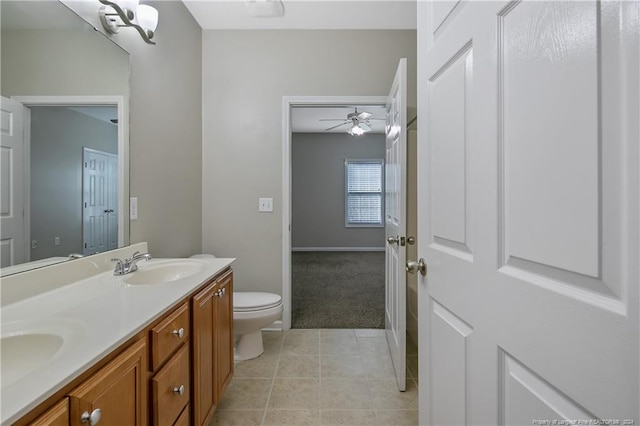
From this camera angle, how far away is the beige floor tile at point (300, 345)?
2.20m

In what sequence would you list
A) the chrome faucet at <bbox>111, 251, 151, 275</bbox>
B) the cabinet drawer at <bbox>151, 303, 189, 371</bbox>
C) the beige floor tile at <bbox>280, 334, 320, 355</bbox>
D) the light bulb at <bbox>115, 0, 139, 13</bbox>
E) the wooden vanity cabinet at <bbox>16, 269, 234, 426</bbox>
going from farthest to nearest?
the beige floor tile at <bbox>280, 334, 320, 355</bbox>, the light bulb at <bbox>115, 0, 139, 13</bbox>, the chrome faucet at <bbox>111, 251, 151, 275</bbox>, the cabinet drawer at <bbox>151, 303, 189, 371</bbox>, the wooden vanity cabinet at <bbox>16, 269, 234, 426</bbox>

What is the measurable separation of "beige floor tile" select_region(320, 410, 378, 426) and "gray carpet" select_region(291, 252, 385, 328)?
107 centimetres

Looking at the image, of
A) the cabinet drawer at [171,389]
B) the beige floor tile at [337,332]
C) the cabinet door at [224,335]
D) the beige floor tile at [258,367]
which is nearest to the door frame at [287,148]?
the beige floor tile at [337,332]

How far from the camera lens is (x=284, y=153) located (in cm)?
252

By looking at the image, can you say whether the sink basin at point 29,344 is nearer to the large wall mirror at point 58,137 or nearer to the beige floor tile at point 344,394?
the large wall mirror at point 58,137

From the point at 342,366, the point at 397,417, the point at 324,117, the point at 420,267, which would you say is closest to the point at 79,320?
the point at 420,267

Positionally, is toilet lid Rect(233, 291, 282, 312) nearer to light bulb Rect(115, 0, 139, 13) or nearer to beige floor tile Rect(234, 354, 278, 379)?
beige floor tile Rect(234, 354, 278, 379)

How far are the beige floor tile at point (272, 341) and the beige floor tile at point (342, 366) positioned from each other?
38 centimetres

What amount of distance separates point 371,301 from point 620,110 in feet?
10.3

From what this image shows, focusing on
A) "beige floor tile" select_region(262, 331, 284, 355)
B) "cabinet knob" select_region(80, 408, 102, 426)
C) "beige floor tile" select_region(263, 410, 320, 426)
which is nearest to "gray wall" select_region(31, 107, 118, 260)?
"cabinet knob" select_region(80, 408, 102, 426)

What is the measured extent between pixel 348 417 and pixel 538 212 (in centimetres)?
151

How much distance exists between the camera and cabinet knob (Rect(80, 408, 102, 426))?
0.61 meters

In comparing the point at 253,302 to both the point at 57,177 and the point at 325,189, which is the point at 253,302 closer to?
the point at 57,177

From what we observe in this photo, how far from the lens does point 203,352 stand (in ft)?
4.10
